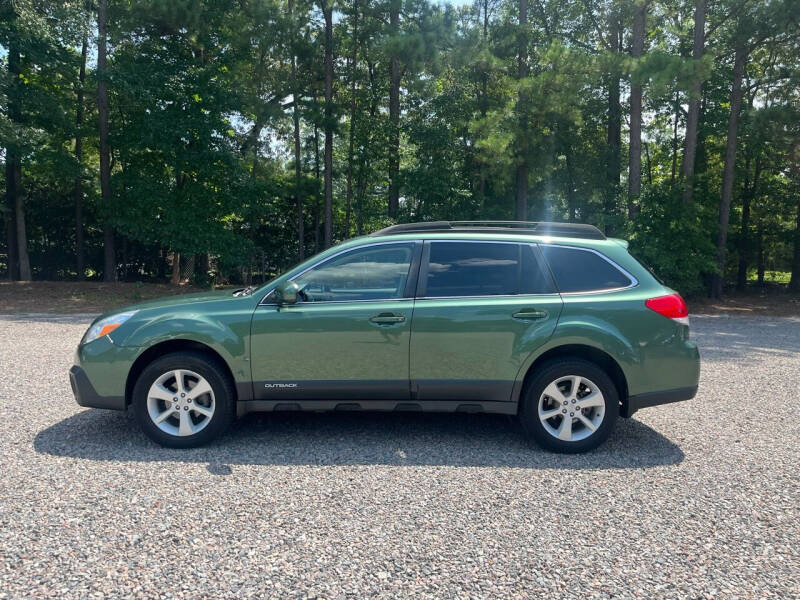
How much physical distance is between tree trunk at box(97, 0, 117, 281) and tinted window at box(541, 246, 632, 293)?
1757 cm

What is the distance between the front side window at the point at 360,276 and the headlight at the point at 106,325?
143 centimetres

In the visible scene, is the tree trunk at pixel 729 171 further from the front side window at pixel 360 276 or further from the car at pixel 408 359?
the front side window at pixel 360 276

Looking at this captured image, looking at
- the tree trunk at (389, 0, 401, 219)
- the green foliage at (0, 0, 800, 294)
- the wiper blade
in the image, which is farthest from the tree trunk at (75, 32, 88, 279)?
the wiper blade

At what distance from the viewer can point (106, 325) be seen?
15.5ft

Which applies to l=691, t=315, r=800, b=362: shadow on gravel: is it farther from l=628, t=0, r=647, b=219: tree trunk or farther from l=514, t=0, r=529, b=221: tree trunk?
l=514, t=0, r=529, b=221: tree trunk

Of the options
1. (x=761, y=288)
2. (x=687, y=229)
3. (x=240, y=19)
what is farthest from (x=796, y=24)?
(x=240, y=19)

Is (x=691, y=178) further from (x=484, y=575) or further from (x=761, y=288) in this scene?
(x=484, y=575)

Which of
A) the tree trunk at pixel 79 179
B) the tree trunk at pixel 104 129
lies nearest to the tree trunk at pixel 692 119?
the tree trunk at pixel 104 129

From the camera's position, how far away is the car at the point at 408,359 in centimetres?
461

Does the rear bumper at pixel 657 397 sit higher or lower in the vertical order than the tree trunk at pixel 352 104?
lower

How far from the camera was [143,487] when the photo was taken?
12.7ft

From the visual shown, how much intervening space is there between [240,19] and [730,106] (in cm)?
1763

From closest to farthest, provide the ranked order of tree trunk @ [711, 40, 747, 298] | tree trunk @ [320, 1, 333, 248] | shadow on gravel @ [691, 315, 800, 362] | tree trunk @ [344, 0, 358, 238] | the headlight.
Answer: the headlight → shadow on gravel @ [691, 315, 800, 362] → tree trunk @ [711, 40, 747, 298] → tree trunk @ [320, 1, 333, 248] → tree trunk @ [344, 0, 358, 238]

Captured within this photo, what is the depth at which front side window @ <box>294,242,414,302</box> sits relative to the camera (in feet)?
15.7
